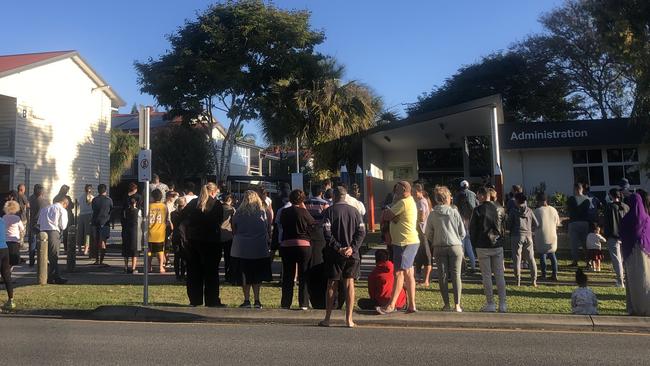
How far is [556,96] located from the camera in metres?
40.2

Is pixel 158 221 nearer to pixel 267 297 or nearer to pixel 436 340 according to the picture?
pixel 267 297

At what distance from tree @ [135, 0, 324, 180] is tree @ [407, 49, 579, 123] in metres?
23.0

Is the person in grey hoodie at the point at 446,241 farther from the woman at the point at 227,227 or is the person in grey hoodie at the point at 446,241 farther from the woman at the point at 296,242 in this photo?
the woman at the point at 227,227

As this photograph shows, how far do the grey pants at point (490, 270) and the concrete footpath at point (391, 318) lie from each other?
0.36 meters

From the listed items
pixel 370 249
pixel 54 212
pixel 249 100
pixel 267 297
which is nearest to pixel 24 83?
pixel 249 100

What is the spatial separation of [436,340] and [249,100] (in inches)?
704

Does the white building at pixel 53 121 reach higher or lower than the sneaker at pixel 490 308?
higher

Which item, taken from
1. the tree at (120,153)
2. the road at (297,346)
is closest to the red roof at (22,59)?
the tree at (120,153)

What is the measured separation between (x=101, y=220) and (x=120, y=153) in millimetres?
27360

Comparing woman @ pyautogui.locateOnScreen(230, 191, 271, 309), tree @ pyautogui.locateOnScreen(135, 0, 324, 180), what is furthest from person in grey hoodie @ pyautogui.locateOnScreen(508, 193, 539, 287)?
tree @ pyautogui.locateOnScreen(135, 0, 324, 180)

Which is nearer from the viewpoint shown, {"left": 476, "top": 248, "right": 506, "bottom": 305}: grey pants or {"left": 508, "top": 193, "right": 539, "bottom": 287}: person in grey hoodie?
{"left": 476, "top": 248, "right": 506, "bottom": 305}: grey pants

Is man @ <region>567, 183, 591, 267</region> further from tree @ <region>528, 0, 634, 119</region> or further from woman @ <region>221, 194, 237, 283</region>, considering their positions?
tree @ <region>528, 0, 634, 119</region>

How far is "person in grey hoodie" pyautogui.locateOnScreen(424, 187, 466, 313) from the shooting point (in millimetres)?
7809

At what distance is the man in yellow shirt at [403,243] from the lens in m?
7.56
